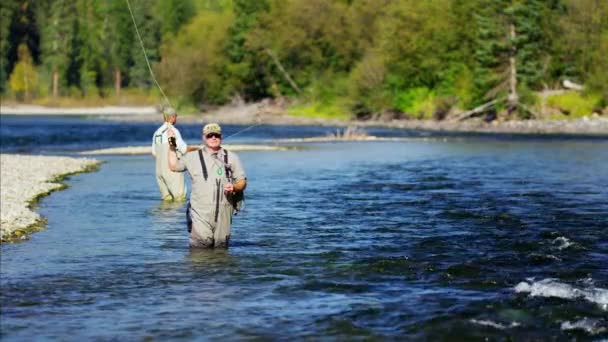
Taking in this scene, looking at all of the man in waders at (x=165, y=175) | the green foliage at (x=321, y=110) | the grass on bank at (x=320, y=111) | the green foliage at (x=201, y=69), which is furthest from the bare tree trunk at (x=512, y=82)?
the man in waders at (x=165, y=175)

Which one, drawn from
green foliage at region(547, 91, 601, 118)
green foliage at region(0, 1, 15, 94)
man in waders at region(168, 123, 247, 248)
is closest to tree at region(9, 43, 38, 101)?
green foliage at region(0, 1, 15, 94)

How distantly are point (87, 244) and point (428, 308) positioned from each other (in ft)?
21.8

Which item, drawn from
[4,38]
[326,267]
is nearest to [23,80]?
[4,38]

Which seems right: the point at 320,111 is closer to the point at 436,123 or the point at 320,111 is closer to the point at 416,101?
the point at 416,101

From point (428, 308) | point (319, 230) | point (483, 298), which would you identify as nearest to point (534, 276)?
point (483, 298)

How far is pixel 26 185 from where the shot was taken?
25.3 metres

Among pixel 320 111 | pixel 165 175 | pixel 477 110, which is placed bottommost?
pixel 320 111

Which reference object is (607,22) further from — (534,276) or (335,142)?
(534,276)

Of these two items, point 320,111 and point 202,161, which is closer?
point 202,161

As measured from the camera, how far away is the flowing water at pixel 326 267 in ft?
32.8

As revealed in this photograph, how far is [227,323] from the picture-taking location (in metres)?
10.0

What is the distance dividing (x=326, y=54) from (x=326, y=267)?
95.3 metres

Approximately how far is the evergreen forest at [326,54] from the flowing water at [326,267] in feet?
168

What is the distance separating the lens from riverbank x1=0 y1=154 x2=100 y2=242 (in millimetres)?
16823
